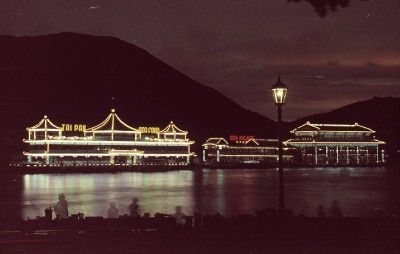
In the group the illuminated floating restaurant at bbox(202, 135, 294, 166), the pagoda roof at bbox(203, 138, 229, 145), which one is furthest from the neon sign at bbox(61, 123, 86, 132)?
the pagoda roof at bbox(203, 138, 229, 145)

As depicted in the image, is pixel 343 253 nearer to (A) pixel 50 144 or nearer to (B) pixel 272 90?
(B) pixel 272 90

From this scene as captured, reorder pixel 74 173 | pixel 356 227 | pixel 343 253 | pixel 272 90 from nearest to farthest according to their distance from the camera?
pixel 343 253
pixel 272 90
pixel 356 227
pixel 74 173

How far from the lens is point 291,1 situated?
920 cm

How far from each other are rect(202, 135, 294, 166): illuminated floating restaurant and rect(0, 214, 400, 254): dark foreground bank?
168643mm

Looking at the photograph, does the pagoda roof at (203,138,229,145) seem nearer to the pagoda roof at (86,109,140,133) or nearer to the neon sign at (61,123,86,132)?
the pagoda roof at (86,109,140,133)

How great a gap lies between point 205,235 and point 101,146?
146m

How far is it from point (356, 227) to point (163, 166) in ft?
485

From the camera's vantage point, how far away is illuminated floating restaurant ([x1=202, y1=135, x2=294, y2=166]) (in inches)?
7443

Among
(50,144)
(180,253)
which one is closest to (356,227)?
(180,253)

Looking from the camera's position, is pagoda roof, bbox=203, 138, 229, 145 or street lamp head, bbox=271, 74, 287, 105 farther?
pagoda roof, bbox=203, 138, 229, 145

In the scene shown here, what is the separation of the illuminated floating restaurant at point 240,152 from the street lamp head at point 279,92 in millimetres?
170560

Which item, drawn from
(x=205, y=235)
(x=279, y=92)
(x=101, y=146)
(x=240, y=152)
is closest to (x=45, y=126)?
(x=101, y=146)

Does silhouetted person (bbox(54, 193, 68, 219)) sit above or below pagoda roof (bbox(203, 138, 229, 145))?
below

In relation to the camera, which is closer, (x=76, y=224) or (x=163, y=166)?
(x=76, y=224)
